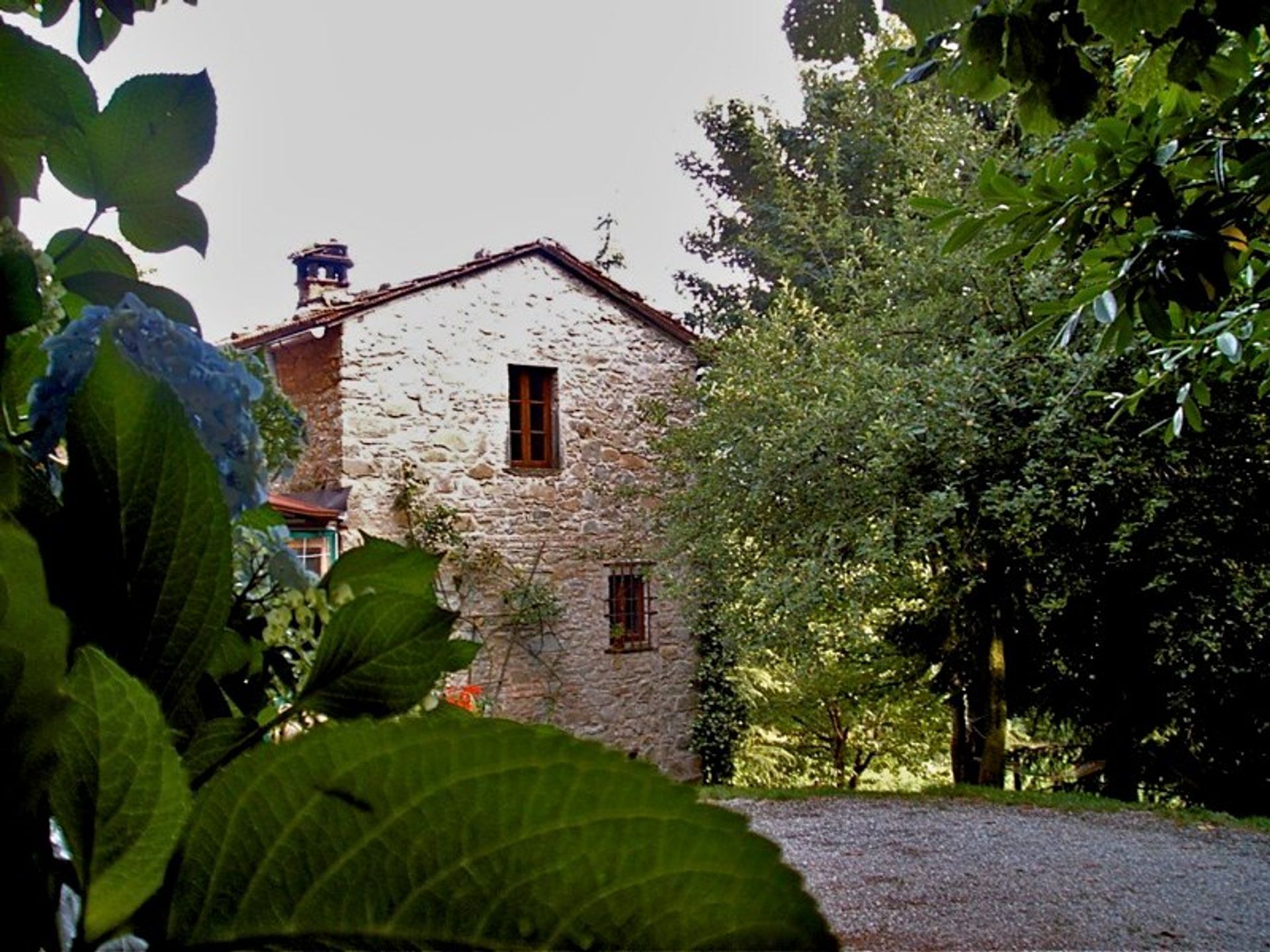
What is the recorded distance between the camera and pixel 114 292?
38 centimetres

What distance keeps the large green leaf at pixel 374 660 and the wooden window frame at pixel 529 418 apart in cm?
769

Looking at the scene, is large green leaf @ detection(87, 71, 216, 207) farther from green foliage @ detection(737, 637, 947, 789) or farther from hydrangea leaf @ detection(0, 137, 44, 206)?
green foliage @ detection(737, 637, 947, 789)

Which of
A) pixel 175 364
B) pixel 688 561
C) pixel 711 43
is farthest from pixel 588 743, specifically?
pixel 711 43

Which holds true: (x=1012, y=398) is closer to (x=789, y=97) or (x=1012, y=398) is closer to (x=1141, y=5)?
(x=789, y=97)

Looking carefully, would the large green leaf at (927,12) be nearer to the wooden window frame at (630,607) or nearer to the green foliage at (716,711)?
the wooden window frame at (630,607)

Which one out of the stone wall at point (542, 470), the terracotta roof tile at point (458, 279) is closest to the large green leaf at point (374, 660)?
the terracotta roof tile at point (458, 279)

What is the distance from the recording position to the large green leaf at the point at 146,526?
0.17 metres

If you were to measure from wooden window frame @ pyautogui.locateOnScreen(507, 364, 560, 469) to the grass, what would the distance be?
2.83 metres

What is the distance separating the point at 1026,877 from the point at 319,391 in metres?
5.37

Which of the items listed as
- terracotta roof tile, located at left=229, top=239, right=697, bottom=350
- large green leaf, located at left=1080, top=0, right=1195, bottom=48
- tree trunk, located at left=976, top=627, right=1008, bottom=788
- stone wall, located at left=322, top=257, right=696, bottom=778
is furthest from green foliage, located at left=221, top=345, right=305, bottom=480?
tree trunk, located at left=976, top=627, right=1008, bottom=788

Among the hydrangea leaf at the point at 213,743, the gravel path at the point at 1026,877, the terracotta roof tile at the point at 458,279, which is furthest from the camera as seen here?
the terracotta roof tile at the point at 458,279

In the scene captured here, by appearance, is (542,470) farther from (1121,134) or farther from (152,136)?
(152,136)

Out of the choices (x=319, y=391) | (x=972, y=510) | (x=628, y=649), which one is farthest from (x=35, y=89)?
(x=628, y=649)

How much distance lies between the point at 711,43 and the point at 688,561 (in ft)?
14.6
